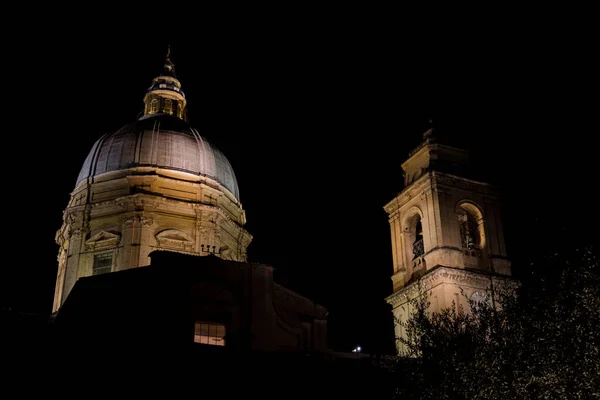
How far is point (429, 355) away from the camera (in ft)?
90.3

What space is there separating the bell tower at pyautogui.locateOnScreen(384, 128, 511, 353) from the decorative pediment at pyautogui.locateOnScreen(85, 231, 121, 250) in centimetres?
1526

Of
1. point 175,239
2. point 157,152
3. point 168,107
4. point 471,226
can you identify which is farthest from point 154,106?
point 471,226

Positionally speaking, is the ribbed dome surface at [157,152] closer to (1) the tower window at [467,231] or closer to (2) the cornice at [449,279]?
(1) the tower window at [467,231]

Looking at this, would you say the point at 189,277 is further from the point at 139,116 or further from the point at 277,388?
the point at 139,116

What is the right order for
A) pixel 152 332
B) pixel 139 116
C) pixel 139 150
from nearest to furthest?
pixel 152 332, pixel 139 150, pixel 139 116

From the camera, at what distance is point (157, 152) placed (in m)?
50.3

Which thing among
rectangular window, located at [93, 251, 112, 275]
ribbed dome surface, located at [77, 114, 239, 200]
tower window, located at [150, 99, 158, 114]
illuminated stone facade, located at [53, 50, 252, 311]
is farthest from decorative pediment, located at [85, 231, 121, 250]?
tower window, located at [150, 99, 158, 114]

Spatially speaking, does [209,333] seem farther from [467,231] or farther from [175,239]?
[467,231]

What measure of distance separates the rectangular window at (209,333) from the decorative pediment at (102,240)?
13983 millimetres

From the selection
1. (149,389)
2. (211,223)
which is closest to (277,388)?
(149,389)

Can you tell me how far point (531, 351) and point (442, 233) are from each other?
14.9 meters

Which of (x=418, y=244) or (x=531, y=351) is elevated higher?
(x=418, y=244)

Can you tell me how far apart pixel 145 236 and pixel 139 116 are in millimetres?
14773

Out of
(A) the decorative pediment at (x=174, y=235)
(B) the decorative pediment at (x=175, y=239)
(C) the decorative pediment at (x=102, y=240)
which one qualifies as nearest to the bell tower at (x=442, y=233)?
(B) the decorative pediment at (x=175, y=239)
